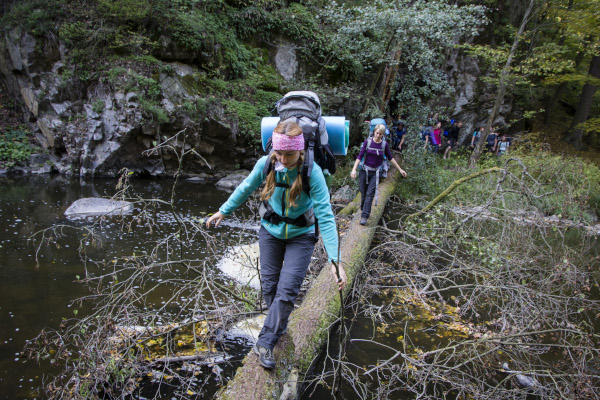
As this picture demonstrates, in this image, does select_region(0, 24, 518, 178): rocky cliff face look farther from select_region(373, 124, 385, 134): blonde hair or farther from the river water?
select_region(373, 124, 385, 134): blonde hair

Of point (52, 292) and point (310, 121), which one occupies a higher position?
point (310, 121)

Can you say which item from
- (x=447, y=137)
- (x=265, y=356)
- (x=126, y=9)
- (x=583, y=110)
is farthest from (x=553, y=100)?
(x=265, y=356)

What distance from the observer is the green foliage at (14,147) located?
38.5 ft

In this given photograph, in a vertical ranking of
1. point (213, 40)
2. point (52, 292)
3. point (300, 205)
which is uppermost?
point (213, 40)

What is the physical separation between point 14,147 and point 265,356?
13754 millimetres

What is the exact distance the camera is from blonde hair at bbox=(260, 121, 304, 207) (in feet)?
8.38

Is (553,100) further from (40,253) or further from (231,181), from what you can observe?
(40,253)

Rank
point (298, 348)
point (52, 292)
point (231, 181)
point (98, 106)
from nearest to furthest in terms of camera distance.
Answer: point (298, 348)
point (52, 292)
point (98, 106)
point (231, 181)

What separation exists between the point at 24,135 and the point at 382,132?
13.1m

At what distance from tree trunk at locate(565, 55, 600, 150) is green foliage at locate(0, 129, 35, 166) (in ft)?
85.8

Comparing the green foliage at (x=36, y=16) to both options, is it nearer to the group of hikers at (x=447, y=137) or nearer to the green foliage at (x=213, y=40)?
the green foliage at (x=213, y=40)

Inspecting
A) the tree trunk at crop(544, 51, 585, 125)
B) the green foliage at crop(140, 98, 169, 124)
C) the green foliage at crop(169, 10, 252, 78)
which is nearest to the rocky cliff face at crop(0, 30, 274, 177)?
the green foliage at crop(140, 98, 169, 124)

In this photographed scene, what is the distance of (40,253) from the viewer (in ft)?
19.5

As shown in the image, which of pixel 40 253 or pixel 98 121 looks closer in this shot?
pixel 40 253
